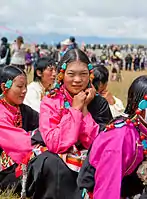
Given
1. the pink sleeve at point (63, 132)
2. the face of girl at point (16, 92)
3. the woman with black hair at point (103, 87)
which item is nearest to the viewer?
the pink sleeve at point (63, 132)

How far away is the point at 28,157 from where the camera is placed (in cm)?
382

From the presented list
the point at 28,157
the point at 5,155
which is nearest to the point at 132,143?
the point at 28,157

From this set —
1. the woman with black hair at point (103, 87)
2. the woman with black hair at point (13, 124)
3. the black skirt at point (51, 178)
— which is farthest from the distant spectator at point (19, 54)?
the black skirt at point (51, 178)

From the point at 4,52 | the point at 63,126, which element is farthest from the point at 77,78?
the point at 4,52

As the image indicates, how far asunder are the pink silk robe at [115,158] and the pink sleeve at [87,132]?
2.56 ft

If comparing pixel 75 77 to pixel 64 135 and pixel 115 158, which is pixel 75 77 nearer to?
pixel 64 135

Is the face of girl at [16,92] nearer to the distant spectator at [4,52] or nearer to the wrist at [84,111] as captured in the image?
the wrist at [84,111]

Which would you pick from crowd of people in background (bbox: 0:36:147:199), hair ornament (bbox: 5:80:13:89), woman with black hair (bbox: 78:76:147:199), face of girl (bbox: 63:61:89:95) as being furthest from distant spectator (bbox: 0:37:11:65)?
woman with black hair (bbox: 78:76:147:199)

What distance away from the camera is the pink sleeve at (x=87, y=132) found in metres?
3.56

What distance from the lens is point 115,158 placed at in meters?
2.66

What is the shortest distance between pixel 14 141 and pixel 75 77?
830mm

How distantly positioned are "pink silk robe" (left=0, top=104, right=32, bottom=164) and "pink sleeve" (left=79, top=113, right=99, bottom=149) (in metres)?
0.57

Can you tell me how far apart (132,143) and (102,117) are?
1.16 m

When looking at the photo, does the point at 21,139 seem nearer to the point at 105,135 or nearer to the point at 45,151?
the point at 45,151
